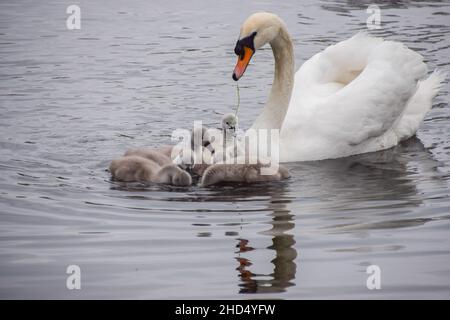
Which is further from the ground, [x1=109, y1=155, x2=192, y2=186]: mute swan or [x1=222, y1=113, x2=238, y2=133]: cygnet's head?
[x1=222, y1=113, x2=238, y2=133]: cygnet's head

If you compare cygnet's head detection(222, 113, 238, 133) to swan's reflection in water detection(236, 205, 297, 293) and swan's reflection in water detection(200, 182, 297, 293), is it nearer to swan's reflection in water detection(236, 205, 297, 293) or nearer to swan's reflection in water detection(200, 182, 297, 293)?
swan's reflection in water detection(200, 182, 297, 293)

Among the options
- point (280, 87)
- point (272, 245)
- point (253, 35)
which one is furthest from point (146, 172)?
point (272, 245)

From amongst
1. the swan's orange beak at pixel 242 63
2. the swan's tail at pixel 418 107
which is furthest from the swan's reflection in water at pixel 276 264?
the swan's tail at pixel 418 107

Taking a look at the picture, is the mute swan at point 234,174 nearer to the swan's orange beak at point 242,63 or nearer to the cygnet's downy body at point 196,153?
the cygnet's downy body at point 196,153

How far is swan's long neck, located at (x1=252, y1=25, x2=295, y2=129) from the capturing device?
411 inches

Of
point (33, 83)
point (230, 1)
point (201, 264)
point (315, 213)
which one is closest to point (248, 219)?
point (315, 213)

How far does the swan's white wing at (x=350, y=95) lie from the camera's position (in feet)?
34.6

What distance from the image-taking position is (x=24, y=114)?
41.1 ft

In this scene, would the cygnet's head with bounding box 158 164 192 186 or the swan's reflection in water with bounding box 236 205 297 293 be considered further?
the cygnet's head with bounding box 158 164 192 186

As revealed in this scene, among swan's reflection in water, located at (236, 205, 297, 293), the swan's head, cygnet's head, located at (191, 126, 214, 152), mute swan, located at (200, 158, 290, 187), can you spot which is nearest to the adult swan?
the swan's head

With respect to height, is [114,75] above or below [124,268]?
above
